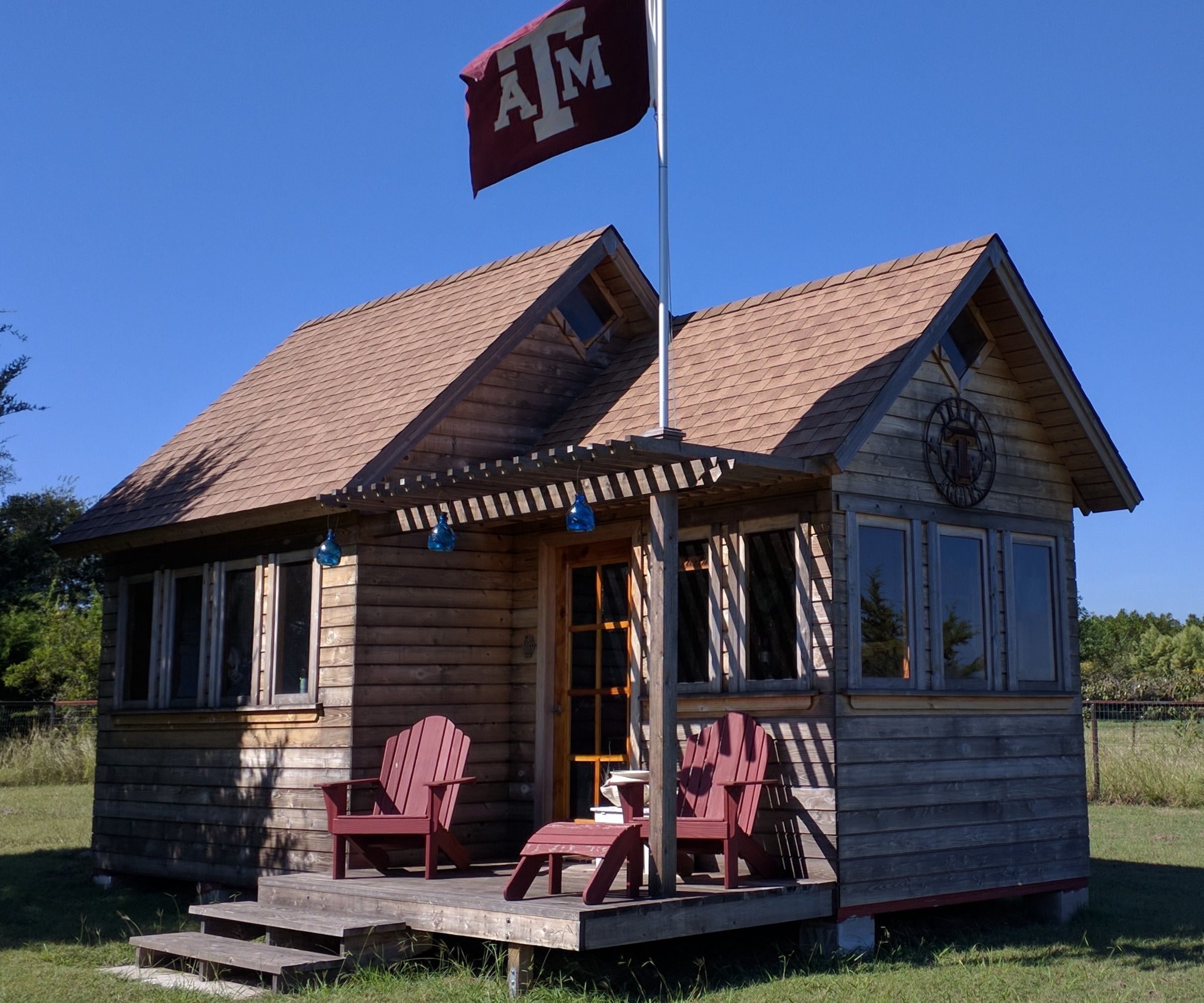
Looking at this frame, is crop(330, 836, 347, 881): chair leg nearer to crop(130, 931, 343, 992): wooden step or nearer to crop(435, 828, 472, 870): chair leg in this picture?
crop(435, 828, 472, 870): chair leg

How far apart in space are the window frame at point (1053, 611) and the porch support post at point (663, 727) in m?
3.05

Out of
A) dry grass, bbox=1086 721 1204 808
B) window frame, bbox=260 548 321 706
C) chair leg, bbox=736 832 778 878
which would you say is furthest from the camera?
dry grass, bbox=1086 721 1204 808

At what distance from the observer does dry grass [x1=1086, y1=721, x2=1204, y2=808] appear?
51.9 ft

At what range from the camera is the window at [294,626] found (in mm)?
9492

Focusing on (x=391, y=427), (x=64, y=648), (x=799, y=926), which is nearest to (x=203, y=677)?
(x=391, y=427)

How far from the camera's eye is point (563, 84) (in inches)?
316

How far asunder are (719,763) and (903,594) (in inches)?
60.3

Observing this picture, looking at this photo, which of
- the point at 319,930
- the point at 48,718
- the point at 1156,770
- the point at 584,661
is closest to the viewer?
the point at 319,930

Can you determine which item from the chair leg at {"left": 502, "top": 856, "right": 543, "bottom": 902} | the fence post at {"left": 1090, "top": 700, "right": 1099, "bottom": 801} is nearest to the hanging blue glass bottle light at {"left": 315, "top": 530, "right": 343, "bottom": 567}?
the chair leg at {"left": 502, "top": 856, "right": 543, "bottom": 902}

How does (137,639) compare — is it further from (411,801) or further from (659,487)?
(659,487)

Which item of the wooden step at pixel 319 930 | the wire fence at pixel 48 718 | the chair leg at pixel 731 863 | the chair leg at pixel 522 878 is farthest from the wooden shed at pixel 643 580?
the wire fence at pixel 48 718

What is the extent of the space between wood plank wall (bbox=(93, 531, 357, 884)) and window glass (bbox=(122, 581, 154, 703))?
0.59ft

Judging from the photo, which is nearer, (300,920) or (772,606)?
(300,920)

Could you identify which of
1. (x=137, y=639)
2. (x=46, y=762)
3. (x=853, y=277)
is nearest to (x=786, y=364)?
(x=853, y=277)
